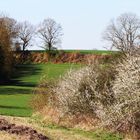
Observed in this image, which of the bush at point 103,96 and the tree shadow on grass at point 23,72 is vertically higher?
the bush at point 103,96

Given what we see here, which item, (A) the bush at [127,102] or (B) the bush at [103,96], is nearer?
(A) the bush at [127,102]

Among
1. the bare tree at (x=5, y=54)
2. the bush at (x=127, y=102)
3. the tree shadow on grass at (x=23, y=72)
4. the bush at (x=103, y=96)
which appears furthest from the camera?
the tree shadow on grass at (x=23, y=72)

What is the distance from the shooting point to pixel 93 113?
27125 mm

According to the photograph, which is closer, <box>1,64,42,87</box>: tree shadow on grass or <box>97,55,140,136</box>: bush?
<box>97,55,140,136</box>: bush

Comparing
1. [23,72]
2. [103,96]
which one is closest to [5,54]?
[23,72]

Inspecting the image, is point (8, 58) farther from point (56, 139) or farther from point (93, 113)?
point (56, 139)

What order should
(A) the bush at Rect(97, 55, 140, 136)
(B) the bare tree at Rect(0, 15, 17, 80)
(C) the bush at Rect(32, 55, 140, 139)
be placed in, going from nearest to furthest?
(A) the bush at Rect(97, 55, 140, 136) < (C) the bush at Rect(32, 55, 140, 139) < (B) the bare tree at Rect(0, 15, 17, 80)

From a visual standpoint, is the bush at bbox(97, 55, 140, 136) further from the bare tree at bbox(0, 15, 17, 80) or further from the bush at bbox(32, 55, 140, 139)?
the bare tree at bbox(0, 15, 17, 80)

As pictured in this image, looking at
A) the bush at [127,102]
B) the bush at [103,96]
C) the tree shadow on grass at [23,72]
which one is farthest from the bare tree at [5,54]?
the bush at [127,102]

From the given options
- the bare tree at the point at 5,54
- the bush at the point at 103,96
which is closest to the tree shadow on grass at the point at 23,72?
the bare tree at the point at 5,54

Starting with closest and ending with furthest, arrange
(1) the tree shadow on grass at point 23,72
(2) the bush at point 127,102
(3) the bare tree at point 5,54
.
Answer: (2) the bush at point 127,102 < (3) the bare tree at point 5,54 < (1) the tree shadow on grass at point 23,72

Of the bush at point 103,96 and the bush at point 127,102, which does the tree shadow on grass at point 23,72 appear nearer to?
the bush at point 103,96

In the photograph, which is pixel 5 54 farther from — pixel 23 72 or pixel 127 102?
pixel 127 102

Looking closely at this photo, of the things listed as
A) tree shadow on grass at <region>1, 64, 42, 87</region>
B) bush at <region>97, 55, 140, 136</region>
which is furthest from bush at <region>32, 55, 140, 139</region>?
tree shadow on grass at <region>1, 64, 42, 87</region>
